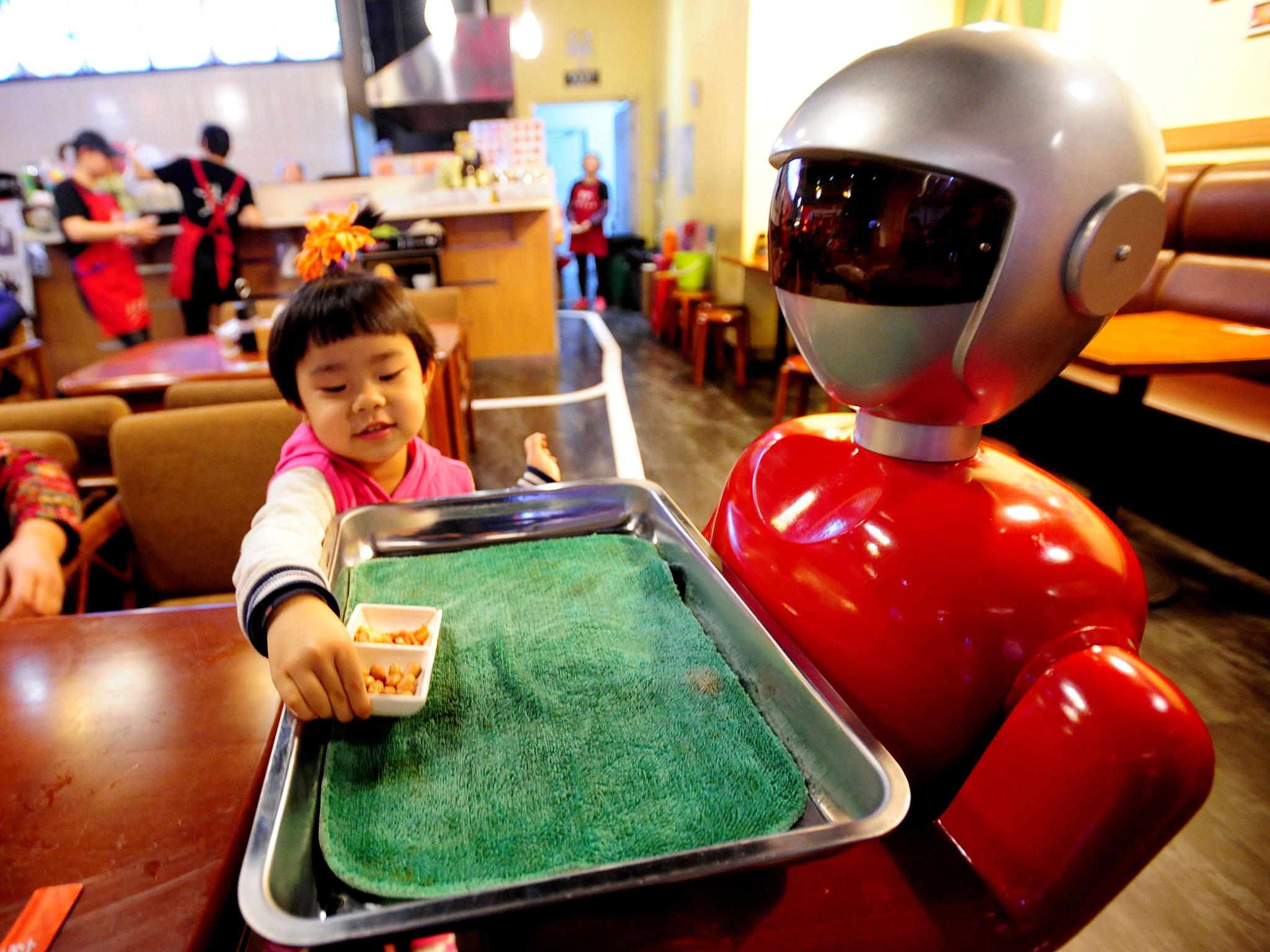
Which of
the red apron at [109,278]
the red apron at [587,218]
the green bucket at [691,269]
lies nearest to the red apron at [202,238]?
the red apron at [109,278]

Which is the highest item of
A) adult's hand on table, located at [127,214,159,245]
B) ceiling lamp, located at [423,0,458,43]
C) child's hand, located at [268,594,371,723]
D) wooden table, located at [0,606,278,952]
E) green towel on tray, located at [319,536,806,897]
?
ceiling lamp, located at [423,0,458,43]

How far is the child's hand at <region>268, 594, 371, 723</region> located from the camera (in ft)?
1.62

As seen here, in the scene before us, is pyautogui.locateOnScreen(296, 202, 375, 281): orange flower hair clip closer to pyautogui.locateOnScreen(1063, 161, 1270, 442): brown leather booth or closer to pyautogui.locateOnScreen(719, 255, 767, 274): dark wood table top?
pyautogui.locateOnScreen(1063, 161, 1270, 442): brown leather booth

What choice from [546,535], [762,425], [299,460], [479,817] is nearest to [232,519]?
[299,460]

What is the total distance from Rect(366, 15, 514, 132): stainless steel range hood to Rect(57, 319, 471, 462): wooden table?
5.51 m

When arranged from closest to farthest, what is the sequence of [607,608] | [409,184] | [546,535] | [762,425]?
[607,608] < [546,535] < [762,425] < [409,184]

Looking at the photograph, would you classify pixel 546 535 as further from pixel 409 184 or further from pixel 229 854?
pixel 409 184

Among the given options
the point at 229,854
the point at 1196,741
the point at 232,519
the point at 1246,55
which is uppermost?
the point at 1246,55

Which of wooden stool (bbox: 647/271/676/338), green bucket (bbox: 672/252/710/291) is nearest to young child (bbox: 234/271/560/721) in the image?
green bucket (bbox: 672/252/710/291)

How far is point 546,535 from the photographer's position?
2.57 feet

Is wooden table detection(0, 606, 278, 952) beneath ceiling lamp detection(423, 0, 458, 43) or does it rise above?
beneath

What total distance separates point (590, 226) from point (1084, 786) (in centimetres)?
822

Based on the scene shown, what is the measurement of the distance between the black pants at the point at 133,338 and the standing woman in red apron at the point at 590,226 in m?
4.44

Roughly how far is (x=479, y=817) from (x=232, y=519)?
55.1 inches
